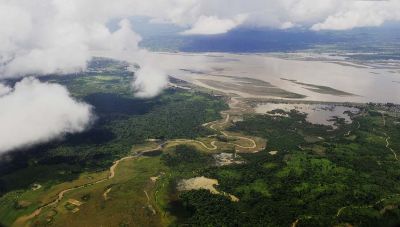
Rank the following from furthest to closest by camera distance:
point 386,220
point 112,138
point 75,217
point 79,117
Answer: point 79,117 < point 112,138 < point 75,217 < point 386,220

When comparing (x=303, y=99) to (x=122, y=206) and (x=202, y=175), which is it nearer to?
(x=202, y=175)

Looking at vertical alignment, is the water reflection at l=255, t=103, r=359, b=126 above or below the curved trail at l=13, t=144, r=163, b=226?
above

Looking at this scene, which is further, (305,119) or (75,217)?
(305,119)

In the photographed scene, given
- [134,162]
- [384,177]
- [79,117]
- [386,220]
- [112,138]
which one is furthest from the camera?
[79,117]

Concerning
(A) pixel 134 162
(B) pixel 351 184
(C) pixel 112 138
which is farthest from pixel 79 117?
(B) pixel 351 184

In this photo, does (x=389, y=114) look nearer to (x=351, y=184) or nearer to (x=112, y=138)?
(x=351, y=184)

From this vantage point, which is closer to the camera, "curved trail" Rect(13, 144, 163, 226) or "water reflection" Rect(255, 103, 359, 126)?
"curved trail" Rect(13, 144, 163, 226)

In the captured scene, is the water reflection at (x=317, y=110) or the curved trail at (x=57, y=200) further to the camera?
the water reflection at (x=317, y=110)

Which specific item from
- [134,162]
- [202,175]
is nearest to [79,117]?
[134,162]

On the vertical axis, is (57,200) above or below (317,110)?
below

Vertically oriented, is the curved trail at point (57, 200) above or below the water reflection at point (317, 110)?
below

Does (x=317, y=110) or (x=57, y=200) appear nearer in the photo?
(x=57, y=200)
